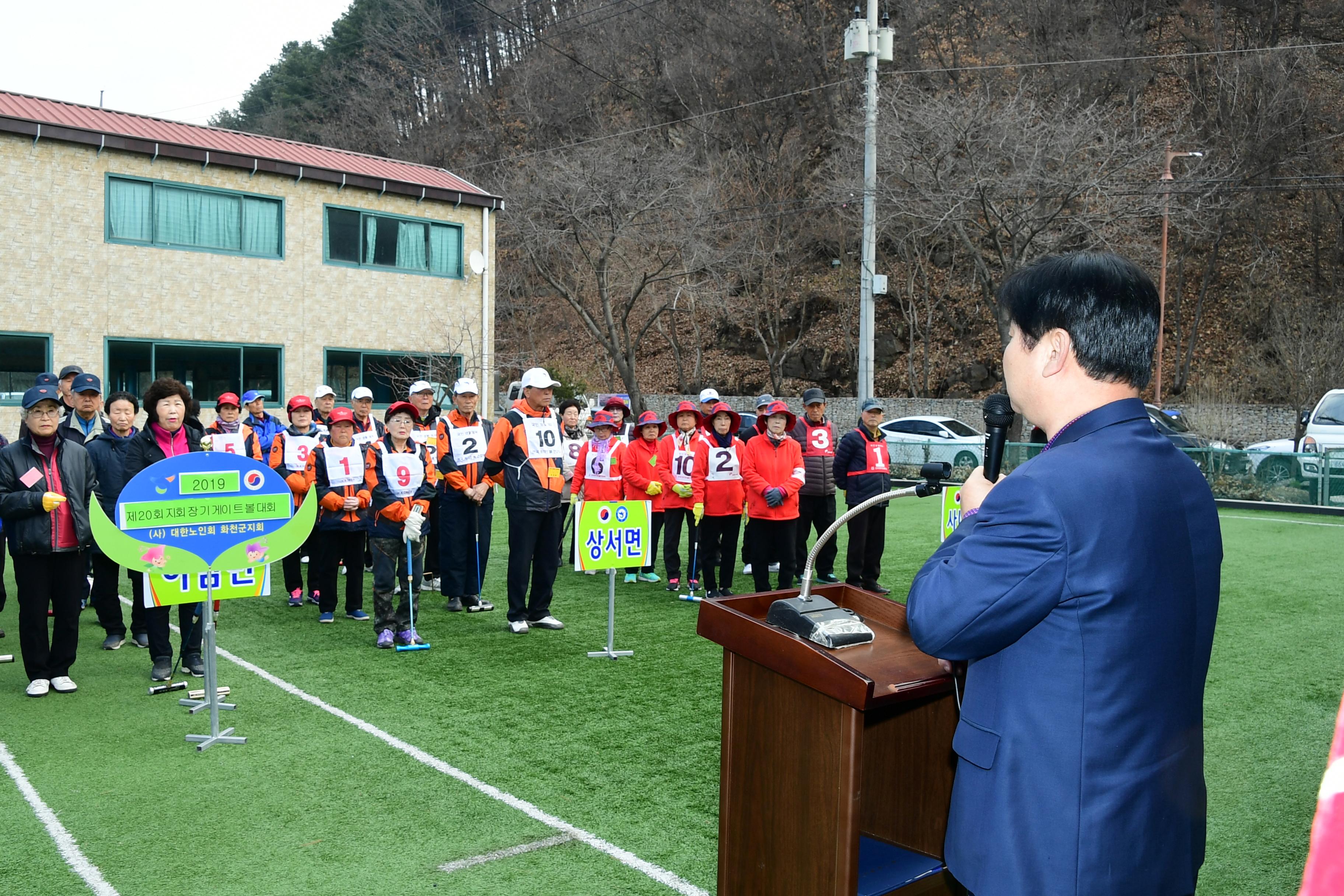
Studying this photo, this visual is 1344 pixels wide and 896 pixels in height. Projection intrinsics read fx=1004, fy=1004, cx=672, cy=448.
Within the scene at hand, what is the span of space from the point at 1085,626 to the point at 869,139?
65.7ft

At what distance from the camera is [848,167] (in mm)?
31734

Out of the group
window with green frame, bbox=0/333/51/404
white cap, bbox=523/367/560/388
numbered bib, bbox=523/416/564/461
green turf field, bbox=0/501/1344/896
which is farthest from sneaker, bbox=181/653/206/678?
window with green frame, bbox=0/333/51/404

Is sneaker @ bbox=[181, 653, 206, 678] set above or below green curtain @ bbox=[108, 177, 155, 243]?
below

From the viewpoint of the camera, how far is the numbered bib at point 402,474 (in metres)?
8.75

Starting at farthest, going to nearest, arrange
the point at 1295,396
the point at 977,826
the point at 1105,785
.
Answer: the point at 1295,396, the point at 977,826, the point at 1105,785

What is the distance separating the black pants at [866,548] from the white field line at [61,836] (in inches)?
304

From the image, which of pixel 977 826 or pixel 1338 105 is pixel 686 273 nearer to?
pixel 1338 105

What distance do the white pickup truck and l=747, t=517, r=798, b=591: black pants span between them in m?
13.6

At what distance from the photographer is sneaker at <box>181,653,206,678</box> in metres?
7.62

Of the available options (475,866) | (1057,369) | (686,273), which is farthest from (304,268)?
(1057,369)

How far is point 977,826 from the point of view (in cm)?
200

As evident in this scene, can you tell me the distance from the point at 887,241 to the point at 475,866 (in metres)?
40.5

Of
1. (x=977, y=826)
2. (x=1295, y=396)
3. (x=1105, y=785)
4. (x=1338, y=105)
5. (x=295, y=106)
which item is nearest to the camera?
(x=1105, y=785)

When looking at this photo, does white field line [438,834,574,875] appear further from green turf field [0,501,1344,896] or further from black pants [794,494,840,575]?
black pants [794,494,840,575]
